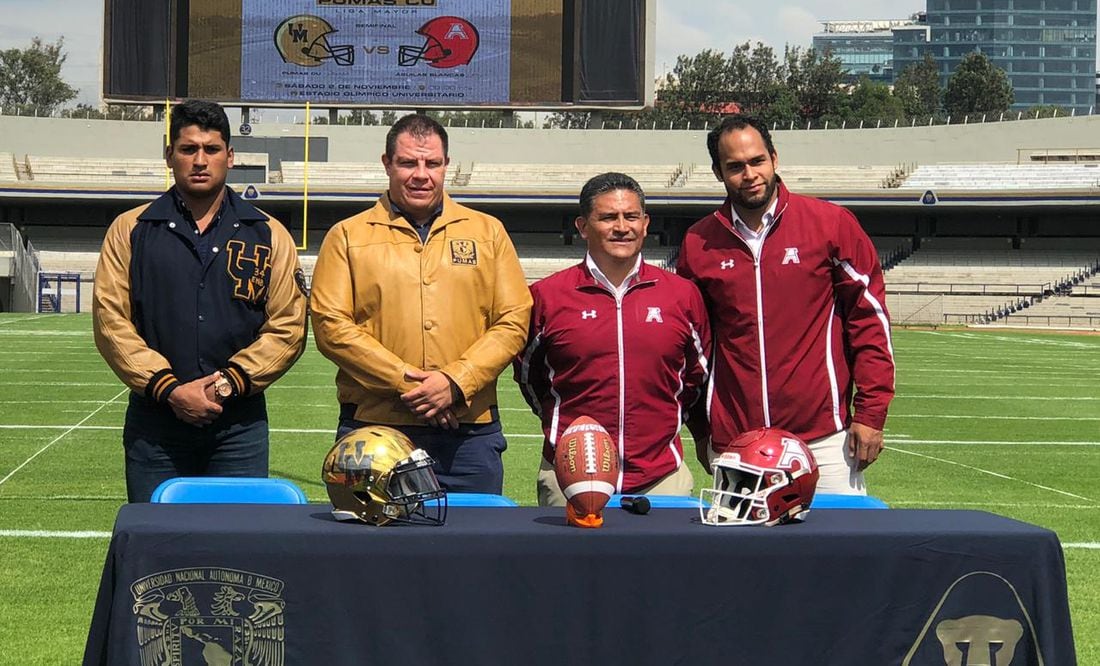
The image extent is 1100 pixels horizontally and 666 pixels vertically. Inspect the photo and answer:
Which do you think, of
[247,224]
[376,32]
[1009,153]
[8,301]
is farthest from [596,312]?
[1009,153]

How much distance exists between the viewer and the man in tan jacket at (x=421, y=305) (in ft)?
14.4

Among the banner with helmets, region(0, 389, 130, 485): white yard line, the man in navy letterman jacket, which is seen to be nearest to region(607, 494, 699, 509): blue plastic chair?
the man in navy letterman jacket

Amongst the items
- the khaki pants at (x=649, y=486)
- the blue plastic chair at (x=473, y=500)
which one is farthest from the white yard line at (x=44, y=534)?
the blue plastic chair at (x=473, y=500)

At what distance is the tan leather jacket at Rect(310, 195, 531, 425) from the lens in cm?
442

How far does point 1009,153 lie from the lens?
176 ft

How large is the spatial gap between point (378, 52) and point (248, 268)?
3006 centimetres

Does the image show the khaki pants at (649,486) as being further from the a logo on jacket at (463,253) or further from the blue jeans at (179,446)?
the blue jeans at (179,446)

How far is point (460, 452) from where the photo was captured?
4.56 m

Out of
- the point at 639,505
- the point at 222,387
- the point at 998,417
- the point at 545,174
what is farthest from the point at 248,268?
the point at 545,174

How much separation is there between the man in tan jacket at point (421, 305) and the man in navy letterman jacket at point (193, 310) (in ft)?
0.83

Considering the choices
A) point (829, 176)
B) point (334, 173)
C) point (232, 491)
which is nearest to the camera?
point (232, 491)

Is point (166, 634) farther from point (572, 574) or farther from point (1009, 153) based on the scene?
point (1009, 153)

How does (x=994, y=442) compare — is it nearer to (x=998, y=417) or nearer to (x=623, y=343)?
(x=998, y=417)

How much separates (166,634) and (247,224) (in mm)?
1804
